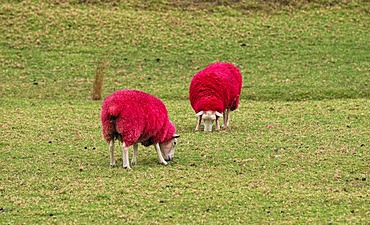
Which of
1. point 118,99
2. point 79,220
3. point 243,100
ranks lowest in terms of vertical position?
point 243,100

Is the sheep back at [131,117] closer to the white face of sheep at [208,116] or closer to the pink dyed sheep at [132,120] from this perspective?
the pink dyed sheep at [132,120]

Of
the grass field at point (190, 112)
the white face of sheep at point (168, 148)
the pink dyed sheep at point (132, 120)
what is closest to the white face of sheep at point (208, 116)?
the grass field at point (190, 112)

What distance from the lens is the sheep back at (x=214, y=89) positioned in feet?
51.3

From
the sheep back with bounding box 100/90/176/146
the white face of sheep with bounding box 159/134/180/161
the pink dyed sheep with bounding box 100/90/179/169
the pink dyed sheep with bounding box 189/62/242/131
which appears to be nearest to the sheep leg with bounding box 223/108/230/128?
the pink dyed sheep with bounding box 189/62/242/131

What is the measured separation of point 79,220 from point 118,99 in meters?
2.72

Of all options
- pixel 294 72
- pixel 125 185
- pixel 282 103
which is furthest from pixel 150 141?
pixel 294 72

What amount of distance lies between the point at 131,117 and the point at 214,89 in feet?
14.1

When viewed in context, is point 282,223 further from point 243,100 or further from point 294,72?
point 294,72

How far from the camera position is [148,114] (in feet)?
39.6

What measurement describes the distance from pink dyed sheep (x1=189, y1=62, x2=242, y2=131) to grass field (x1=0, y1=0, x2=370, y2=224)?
0.47 metres

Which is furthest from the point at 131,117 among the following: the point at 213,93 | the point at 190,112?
the point at 190,112

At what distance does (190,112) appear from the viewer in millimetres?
19109

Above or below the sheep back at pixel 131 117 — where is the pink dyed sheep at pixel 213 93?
below

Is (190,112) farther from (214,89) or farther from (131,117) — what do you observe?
(131,117)
